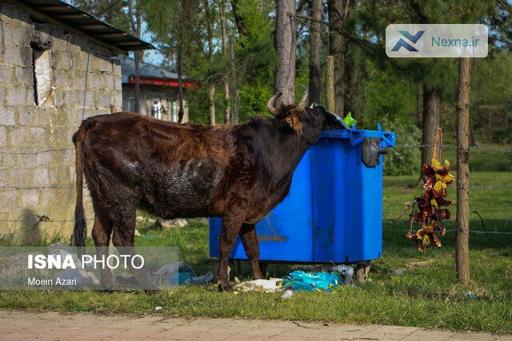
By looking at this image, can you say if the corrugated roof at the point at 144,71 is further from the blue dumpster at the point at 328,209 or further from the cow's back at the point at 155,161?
Result: the cow's back at the point at 155,161

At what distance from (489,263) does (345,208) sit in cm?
286

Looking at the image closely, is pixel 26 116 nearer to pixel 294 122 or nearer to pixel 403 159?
pixel 294 122

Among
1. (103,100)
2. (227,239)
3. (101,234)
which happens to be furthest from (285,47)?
(101,234)

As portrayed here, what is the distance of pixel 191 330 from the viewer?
7.18 meters

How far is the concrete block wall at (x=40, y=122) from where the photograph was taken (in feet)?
42.5

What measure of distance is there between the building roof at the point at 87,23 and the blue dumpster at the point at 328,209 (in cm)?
554

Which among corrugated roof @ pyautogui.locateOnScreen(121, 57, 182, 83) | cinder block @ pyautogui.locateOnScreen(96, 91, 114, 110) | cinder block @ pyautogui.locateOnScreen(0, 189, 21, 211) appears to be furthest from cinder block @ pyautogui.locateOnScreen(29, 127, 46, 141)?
corrugated roof @ pyautogui.locateOnScreen(121, 57, 182, 83)

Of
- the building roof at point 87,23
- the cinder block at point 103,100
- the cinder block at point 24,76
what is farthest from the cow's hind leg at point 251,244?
the cinder block at point 103,100

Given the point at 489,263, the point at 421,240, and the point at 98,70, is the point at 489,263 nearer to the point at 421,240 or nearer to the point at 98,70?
the point at 421,240

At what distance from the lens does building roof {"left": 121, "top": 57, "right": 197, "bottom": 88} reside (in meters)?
32.3

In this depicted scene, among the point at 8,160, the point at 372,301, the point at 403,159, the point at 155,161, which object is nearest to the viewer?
the point at 372,301

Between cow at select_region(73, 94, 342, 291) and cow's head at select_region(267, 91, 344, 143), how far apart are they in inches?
0.5

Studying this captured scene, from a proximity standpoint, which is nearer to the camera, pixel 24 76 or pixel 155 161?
pixel 155 161

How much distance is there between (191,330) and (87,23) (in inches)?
334
